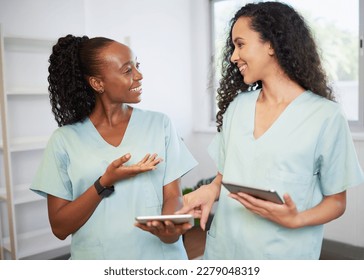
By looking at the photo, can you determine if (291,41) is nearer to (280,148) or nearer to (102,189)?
(280,148)

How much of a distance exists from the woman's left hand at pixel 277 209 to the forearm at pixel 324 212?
0.02 meters

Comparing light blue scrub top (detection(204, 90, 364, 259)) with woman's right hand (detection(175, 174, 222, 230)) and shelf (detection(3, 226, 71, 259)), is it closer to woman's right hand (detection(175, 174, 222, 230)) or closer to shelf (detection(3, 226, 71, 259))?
woman's right hand (detection(175, 174, 222, 230))

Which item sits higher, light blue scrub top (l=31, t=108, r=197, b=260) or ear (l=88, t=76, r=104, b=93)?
ear (l=88, t=76, r=104, b=93)

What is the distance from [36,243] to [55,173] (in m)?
0.94

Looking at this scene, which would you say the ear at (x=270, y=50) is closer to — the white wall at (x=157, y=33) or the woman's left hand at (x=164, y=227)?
the woman's left hand at (x=164, y=227)

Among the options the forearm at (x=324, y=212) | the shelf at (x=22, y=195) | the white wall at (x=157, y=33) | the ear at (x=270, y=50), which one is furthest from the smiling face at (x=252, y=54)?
the shelf at (x=22, y=195)

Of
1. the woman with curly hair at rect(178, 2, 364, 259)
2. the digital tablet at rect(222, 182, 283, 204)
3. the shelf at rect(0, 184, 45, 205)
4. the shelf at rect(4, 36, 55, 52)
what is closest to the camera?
the digital tablet at rect(222, 182, 283, 204)

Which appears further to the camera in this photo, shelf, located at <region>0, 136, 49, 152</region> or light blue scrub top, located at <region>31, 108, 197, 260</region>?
shelf, located at <region>0, 136, 49, 152</region>

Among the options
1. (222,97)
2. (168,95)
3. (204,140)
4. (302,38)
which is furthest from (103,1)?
(302,38)

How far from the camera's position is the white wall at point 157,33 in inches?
54.3

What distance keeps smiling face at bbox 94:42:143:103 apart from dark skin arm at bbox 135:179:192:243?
213 millimetres

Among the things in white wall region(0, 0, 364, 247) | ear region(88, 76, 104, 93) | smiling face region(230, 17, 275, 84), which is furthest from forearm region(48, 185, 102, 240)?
white wall region(0, 0, 364, 247)

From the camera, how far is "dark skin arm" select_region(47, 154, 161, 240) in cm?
79

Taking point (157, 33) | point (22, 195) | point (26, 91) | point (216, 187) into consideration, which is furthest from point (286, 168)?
point (22, 195)
